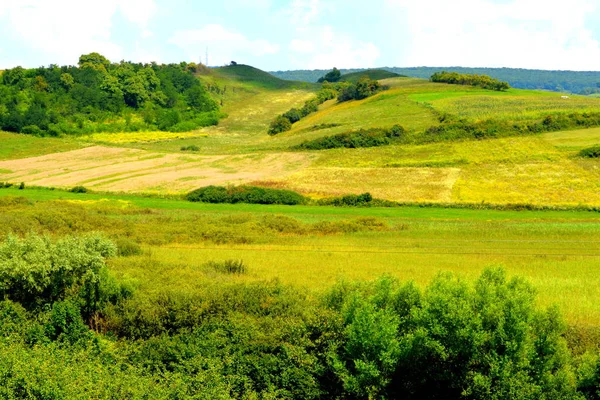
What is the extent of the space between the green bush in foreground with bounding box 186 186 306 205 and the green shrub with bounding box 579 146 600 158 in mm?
35428

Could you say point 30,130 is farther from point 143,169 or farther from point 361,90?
point 361,90

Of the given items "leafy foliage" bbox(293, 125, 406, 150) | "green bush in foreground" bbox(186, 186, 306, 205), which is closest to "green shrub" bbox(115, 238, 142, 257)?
"green bush in foreground" bbox(186, 186, 306, 205)

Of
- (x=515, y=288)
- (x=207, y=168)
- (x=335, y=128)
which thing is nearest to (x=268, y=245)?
(x=515, y=288)

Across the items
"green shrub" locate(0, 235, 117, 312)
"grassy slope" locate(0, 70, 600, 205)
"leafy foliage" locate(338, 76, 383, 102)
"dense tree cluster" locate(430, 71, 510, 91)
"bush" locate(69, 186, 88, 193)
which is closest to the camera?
"green shrub" locate(0, 235, 117, 312)

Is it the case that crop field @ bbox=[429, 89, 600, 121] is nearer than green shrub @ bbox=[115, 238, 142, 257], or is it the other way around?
green shrub @ bbox=[115, 238, 142, 257]

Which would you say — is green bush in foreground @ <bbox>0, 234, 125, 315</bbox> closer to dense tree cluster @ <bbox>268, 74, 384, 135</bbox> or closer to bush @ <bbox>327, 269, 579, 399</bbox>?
bush @ <bbox>327, 269, 579, 399</bbox>

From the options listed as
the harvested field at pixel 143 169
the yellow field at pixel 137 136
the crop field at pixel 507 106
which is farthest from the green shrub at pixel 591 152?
the yellow field at pixel 137 136

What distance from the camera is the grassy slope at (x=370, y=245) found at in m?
35.8

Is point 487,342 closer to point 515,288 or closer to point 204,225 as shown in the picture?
point 515,288

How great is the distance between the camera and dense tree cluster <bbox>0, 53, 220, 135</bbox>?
138 metres

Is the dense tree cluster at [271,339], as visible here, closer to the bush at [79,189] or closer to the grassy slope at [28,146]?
the bush at [79,189]

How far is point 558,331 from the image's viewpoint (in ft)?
80.0

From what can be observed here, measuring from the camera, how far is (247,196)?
69.4 metres

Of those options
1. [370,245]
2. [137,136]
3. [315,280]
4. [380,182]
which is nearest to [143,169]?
[380,182]
